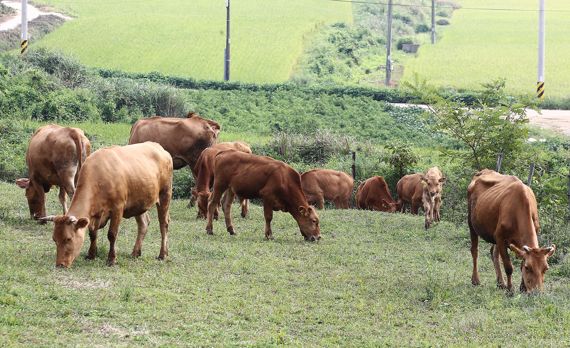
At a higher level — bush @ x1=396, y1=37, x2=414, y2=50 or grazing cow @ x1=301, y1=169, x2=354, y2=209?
bush @ x1=396, y1=37, x2=414, y2=50

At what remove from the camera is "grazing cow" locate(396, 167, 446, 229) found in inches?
970

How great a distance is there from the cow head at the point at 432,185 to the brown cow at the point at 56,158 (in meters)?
8.72

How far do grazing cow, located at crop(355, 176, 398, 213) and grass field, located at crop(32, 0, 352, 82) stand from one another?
31.0 metres

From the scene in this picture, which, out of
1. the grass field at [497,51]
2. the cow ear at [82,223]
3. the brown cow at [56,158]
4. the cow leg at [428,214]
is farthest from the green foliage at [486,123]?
the grass field at [497,51]

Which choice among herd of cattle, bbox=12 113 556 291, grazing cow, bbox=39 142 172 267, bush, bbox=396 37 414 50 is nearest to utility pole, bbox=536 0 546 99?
herd of cattle, bbox=12 113 556 291

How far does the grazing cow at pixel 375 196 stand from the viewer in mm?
28639

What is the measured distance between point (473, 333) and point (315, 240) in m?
8.12

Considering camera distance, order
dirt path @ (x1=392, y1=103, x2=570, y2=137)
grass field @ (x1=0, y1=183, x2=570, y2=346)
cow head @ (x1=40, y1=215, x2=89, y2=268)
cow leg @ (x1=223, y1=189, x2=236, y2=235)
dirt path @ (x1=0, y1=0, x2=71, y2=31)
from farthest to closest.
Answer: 1. dirt path @ (x1=0, y1=0, x2=71, y2=31)
2. dirt path @ (x1=392, y1=103, x2=570, y2=137)
3. cow leg @ (x1=223, y1=189, x2=236, y2=235)
4. cow head @ (x1=40, y1=215, x2=89, y2=268)
5. grass field @ (x1=0, y1=183, x2=570, y2=346)

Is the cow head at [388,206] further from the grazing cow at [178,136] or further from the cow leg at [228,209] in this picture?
the cow leg at [228,209]

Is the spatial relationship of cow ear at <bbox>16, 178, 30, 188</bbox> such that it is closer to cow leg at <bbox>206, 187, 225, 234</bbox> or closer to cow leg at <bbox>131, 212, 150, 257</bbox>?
cow leg at <bbox>206, 187, 225, 234</bbox>

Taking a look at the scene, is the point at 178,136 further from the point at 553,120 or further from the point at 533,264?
the point at 553,120

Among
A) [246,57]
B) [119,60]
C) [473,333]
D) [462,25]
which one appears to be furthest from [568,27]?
[473,333]

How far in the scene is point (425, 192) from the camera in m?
25.1

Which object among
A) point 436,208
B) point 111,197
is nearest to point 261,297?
point 111,197
